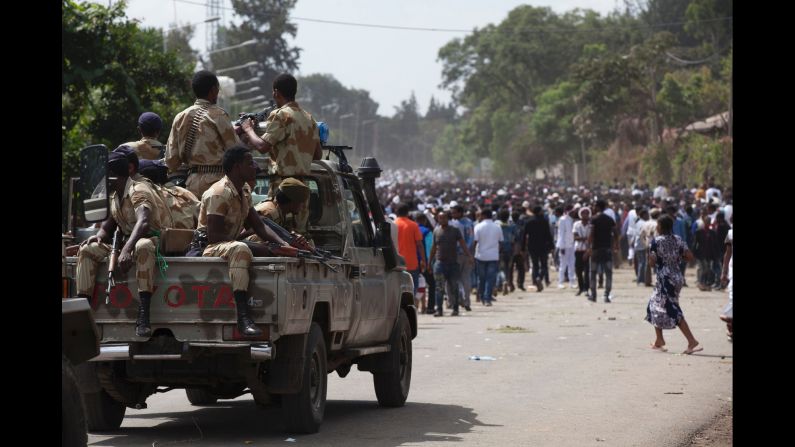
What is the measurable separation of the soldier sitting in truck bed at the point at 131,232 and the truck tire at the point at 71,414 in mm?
2834

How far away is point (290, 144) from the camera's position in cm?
1042

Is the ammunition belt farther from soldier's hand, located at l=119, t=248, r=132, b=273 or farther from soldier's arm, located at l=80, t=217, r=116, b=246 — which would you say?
soldier's hand, located at l=119, t=248, r=132, b=273

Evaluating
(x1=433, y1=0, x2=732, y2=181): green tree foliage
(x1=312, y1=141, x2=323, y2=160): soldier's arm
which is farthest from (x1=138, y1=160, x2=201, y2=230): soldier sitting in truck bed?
(x1=433, y1=0, x2=732, y2=181): green tree foliage

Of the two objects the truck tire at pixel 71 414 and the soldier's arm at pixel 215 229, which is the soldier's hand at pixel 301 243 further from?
the truck tire at pixel 71 414

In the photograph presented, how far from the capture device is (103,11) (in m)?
25.5

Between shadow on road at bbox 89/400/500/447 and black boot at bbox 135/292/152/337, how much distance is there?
0.78 meters

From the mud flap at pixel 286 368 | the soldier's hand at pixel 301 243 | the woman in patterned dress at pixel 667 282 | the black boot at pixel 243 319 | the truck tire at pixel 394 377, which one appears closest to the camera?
the black boot at pixel 243 319

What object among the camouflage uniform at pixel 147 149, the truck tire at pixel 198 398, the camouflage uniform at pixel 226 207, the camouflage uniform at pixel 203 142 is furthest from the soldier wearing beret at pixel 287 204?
the truck tire at pixel 198 398

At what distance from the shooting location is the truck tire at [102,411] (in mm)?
9664

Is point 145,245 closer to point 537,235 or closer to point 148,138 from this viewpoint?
point 148,138

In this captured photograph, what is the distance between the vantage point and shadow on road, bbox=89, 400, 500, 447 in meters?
9.51

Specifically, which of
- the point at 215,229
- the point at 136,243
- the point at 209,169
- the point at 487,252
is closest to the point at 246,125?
the point at 209,169

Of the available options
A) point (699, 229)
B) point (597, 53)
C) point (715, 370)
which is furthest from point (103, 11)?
point (597, 53)

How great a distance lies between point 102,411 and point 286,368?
136cm
